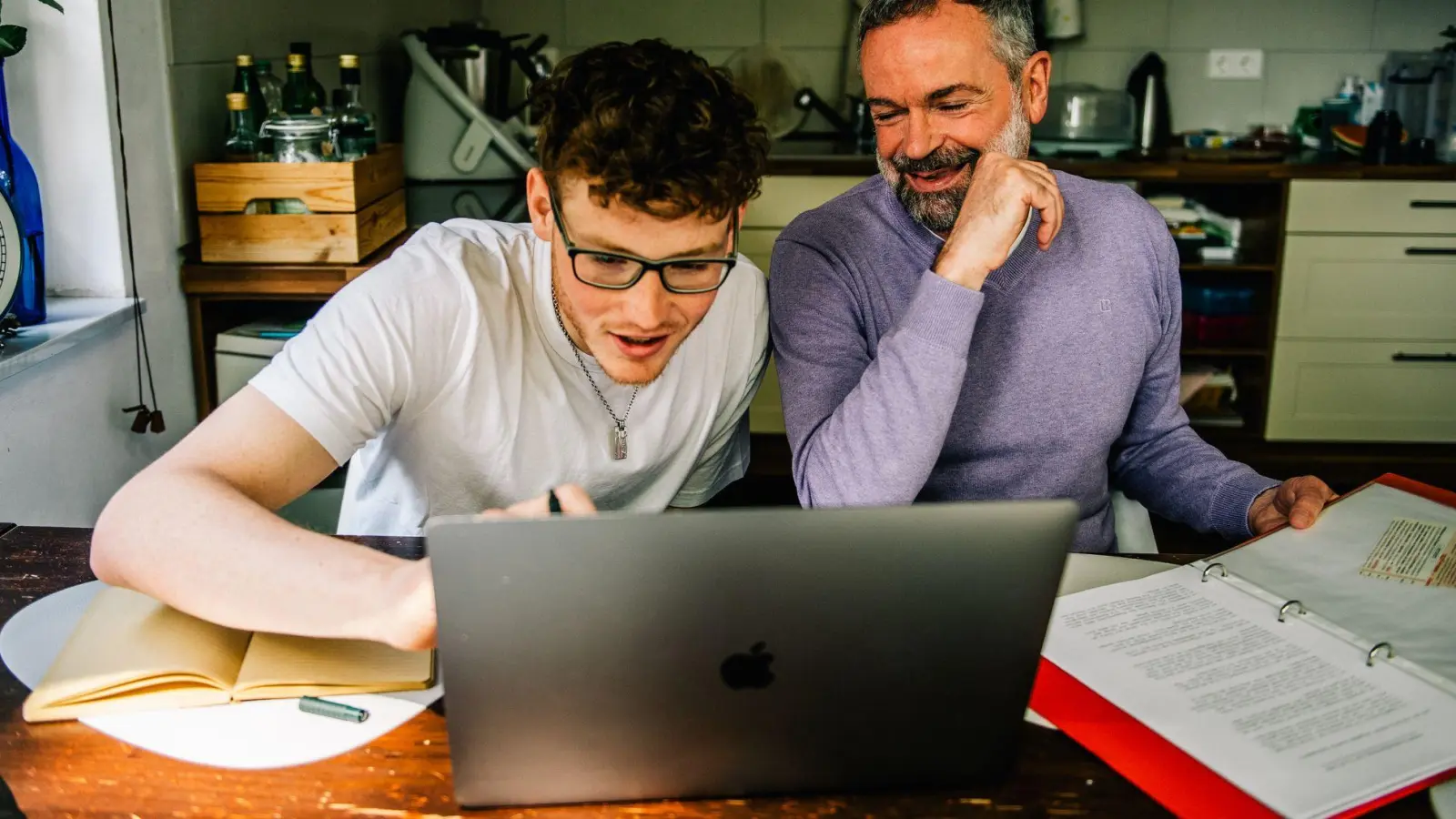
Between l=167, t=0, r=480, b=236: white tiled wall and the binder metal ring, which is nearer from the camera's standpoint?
Result: the binder metal ring

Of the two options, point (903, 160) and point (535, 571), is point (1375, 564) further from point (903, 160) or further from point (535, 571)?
point (535, 571)

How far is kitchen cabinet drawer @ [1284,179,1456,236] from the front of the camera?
3.23 metres

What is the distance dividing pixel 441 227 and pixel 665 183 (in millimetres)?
409

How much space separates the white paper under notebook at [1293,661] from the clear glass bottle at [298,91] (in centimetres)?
184

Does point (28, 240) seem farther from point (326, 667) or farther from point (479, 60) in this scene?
point (479, 60)

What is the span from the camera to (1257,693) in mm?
902

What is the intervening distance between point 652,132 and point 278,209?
1309 millimetres

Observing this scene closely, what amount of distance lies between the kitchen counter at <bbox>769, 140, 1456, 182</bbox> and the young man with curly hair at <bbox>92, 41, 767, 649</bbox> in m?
1.82

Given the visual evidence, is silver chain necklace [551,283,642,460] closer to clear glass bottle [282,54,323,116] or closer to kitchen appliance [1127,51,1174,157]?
clear glass bottle [282,54,323,116]

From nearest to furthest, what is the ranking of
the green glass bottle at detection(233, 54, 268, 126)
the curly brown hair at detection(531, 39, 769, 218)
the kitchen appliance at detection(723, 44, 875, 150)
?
the curly brown hair at detection(531, 39, 769, 218) < the green glass bottle at detection(233, 54, 268, 126) < the kitchen appliance at detection(723, 44, 875, 150)

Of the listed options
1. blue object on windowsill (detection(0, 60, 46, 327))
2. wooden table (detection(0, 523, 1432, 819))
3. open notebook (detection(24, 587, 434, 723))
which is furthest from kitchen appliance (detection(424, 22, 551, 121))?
wooden table (detection(0, 523, 1432, 819))

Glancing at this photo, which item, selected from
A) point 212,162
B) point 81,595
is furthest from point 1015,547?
point 212,162

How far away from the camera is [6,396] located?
1.62m

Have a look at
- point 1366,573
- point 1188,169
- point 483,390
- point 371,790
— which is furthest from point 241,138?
point 1188,169
